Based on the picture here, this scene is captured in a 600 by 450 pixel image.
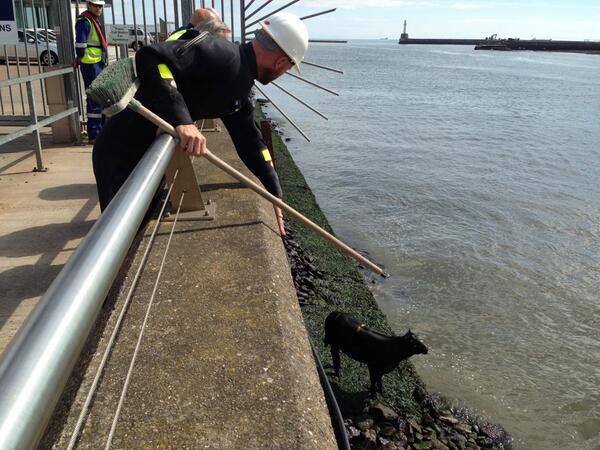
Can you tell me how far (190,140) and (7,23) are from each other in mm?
4071

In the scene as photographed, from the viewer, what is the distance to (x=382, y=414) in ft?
12.6

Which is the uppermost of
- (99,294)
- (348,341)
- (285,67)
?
(285,67)

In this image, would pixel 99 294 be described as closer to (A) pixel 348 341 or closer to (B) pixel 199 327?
(B) pixel 199 327

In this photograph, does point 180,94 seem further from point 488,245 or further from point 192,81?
point 488,245

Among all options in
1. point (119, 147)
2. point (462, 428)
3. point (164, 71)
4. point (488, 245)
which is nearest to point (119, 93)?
point (164, 71)

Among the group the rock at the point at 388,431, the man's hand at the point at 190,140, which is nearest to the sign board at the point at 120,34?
the man's hand at the point at 190,140

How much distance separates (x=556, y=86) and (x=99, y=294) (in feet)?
149

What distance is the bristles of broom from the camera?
8.05 feet

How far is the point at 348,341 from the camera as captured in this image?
402 centimetres

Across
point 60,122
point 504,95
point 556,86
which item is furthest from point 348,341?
point 556,86

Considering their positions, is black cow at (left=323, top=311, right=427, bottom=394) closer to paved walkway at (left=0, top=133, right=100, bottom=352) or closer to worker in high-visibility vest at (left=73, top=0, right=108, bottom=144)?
paved walkway at (left=0, top=133, right=100, bottom=352)

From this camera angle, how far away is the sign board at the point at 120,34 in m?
7.62

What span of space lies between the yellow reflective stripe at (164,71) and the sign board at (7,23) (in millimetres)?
3372

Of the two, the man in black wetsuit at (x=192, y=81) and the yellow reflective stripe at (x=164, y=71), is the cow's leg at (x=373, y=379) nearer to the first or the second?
the man in black wetsuit at (x=192, y=81)
